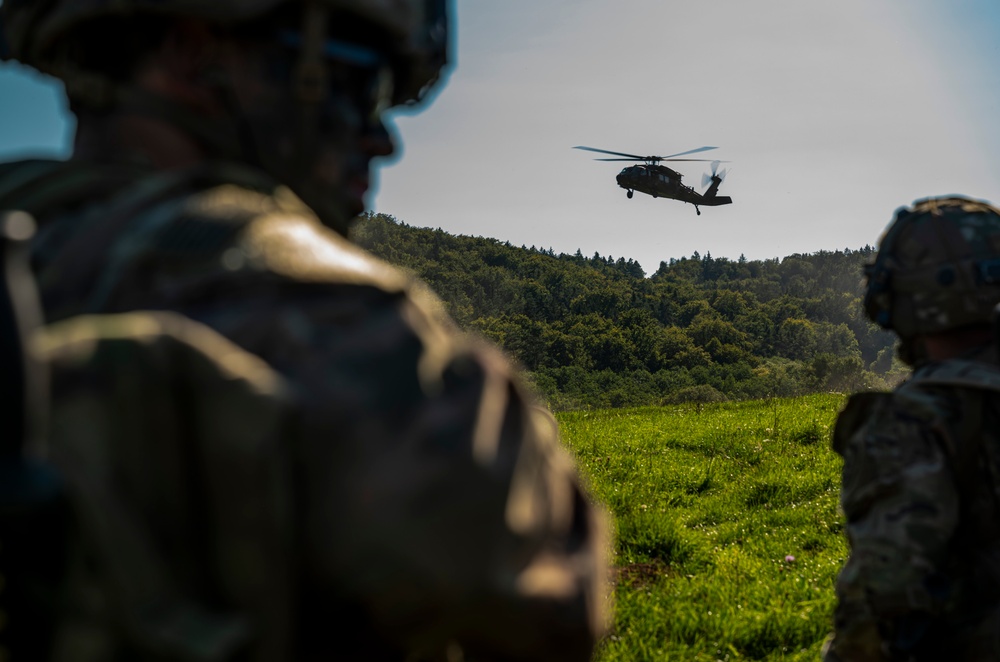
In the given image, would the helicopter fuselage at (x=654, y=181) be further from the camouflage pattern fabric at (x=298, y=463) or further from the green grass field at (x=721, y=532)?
the camouflage pattern fabric at (x=298, y=463)

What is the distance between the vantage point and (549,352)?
398ft

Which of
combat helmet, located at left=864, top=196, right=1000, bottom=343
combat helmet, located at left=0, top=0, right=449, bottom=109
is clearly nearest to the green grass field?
combat helmet, located at left=864, top=196, right=1000, bottom=343

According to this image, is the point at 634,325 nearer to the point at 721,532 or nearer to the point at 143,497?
the point at 721,532

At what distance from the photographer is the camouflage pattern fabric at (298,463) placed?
1069 millimetres

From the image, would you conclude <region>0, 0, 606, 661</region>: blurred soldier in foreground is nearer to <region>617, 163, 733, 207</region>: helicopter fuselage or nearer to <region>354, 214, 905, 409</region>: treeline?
<region>617, 163, 733, 207</region>: helicopter fuselage

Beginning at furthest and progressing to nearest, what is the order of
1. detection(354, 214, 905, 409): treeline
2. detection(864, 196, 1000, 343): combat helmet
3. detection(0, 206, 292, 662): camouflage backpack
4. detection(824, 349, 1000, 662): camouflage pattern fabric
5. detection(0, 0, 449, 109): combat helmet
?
detection(354, 214, 905, 409): treeline, detection(864, 196, 1000, 343): combat helmet, detection(824, 349, 1000, 662): camouflage pattern fabric, detection(0, 0, 449, 109): combat helmet, detection(0, 206, 292, 662): camouflage backpack

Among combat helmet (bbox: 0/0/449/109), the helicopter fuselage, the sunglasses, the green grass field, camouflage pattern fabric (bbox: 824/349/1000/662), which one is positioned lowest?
the green grass field

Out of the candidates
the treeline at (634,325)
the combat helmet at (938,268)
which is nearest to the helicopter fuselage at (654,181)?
the treeline at (634,325)

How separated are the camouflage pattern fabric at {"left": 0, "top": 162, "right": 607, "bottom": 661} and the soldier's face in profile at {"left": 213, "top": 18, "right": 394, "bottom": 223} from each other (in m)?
0.37

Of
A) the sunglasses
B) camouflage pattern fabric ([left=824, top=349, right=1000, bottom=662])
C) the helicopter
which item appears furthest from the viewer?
the helicopter

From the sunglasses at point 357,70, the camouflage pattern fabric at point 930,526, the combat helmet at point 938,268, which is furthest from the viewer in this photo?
the combat helmet at point 938,268

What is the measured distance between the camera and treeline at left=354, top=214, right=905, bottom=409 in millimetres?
111375

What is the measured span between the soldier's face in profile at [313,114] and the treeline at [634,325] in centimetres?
9230

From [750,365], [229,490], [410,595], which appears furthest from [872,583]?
[750,365]
